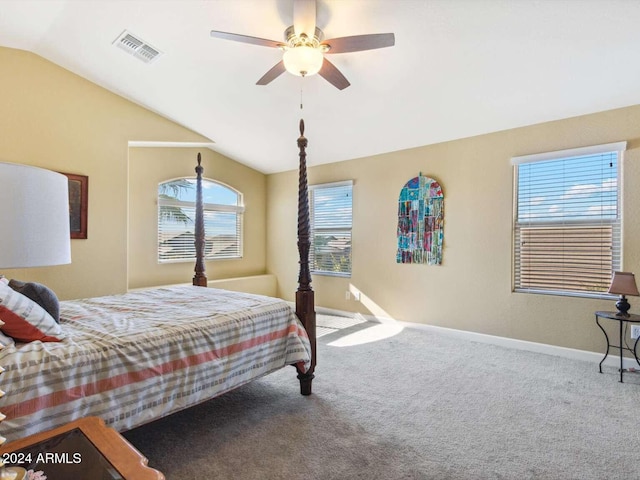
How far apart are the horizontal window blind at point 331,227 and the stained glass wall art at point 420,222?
2.86 ft

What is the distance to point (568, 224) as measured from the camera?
11.4 feet

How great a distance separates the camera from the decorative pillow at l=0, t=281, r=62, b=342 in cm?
157

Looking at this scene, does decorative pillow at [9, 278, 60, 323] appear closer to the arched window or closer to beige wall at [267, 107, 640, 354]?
the arched window

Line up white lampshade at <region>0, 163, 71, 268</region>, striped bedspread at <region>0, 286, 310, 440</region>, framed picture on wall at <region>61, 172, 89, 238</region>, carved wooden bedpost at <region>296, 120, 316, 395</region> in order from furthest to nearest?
framed picture on wall at <region>61, 172, 89, 238</region> < carved wooden bedpost at <region>296, 120, 316, 395</region> < striped bedspread at <region>0, 286, 310, 440</region> < white lampshade at <region>0, 163, 71, 268</region>

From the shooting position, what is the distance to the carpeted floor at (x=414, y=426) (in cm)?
182

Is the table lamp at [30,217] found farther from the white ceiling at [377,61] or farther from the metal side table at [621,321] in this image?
the metal side table at [621,321]

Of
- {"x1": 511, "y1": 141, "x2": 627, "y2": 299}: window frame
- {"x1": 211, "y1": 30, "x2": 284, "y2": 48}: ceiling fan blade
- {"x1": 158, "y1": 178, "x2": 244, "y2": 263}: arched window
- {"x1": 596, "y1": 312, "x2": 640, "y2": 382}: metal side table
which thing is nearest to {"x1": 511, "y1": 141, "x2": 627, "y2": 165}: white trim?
{"x1": 511, "y1": 141, "x2": 627, "y2": 299}: window frame

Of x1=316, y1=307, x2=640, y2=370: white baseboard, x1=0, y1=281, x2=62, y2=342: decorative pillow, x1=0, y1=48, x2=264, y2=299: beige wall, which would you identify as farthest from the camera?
x1=0, y1=48, x2=264, y2=299: beige wall

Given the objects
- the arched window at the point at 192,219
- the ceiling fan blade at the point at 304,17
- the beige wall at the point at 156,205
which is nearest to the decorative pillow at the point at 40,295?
the ceiling fan blade at the point at 304,17

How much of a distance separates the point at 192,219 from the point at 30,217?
439cm

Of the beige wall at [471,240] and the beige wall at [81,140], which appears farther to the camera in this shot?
the beige wall at [81,140]

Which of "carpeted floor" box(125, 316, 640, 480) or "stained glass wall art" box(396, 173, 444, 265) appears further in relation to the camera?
"stained glass wall art" box(396, 173, 444, 265)

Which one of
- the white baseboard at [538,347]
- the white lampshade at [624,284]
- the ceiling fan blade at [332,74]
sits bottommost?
the white baseboard at [538,347]

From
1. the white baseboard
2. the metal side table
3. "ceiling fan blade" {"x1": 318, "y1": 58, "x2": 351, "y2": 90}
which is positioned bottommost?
the white baseboard
